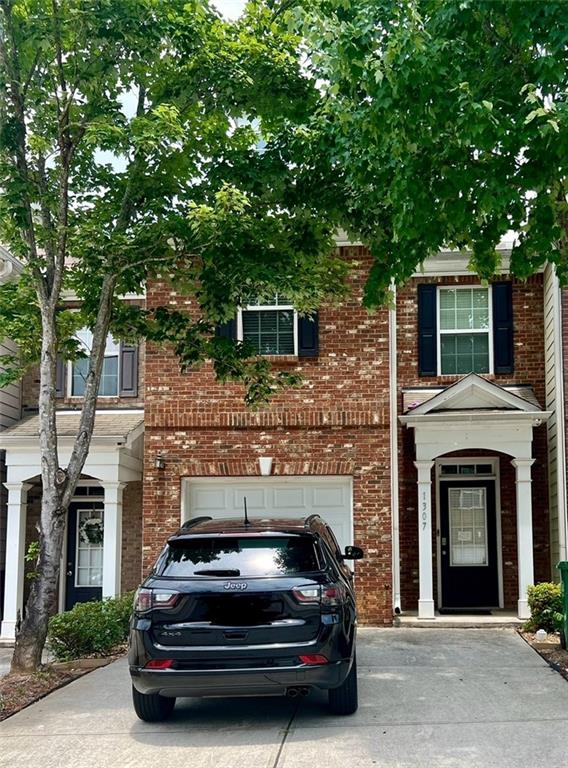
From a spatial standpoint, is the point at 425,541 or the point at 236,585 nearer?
the point at 236,585

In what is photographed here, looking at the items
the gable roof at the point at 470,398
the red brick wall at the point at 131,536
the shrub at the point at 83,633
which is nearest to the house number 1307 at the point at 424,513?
the gable roof at the point at 470,398

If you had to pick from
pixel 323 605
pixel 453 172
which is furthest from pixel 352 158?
pixel 323 605

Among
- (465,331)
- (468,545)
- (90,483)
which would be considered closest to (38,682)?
(90,483)

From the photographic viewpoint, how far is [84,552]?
16.1 metres

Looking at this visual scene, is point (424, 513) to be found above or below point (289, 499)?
below

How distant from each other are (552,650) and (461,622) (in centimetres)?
257

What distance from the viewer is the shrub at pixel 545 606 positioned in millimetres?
11594

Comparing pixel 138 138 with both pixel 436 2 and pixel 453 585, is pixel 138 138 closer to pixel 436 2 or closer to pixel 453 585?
pixel 436 2

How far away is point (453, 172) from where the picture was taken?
306 inches

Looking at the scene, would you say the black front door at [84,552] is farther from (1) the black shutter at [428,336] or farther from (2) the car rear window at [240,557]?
(2) the car rear window at [240,557]

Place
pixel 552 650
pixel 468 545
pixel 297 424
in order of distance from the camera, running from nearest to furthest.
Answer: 1. pixel 552 650
2. pixel 297 424
3. pixel 468 545

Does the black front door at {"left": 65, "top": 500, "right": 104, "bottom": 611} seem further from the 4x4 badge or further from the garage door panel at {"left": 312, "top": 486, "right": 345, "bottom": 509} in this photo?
the 4x4 badge

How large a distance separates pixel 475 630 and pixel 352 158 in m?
7.42

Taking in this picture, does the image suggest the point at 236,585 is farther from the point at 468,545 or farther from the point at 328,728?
the point at 468,545
